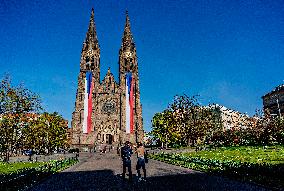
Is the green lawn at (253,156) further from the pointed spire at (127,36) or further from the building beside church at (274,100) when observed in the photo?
the building beside church at (274,100)

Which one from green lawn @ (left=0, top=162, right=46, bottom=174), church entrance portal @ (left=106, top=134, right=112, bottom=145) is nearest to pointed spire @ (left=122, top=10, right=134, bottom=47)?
church entrance portal @ (left=106, top=134, right=112, bottom=145)

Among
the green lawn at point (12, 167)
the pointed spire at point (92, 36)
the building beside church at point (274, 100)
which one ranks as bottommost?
the green lawn at point (12, 167)

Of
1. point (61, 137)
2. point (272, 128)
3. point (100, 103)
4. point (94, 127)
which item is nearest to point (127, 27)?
point (100, 103)

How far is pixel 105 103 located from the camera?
64812mm

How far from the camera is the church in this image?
6006 cm

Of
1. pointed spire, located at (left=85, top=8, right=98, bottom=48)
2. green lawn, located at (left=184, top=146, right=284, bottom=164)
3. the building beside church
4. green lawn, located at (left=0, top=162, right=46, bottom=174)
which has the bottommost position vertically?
green lawn, located at (left=0, top=162, right=46, bottom=174)

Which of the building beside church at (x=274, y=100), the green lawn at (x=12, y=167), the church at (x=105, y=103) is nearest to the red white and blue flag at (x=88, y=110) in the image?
the church at (x=105, y=103)

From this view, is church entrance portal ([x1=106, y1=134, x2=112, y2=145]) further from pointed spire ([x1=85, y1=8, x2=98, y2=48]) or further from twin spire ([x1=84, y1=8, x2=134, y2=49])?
pointed spire ([x1=85, y1=8, x2=98, y2=48])

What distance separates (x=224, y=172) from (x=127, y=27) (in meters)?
61.9

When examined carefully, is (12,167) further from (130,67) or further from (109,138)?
(130,67)

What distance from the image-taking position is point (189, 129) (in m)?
54.4

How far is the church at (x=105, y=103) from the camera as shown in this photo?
60.1 m

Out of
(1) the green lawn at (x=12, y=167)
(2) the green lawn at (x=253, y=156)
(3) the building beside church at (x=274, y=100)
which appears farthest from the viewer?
(3) the building beside church at (x=274, y=100)

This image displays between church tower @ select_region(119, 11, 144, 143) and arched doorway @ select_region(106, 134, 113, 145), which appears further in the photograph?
arched doorway @ select_region(106, 134, 113, 145)
